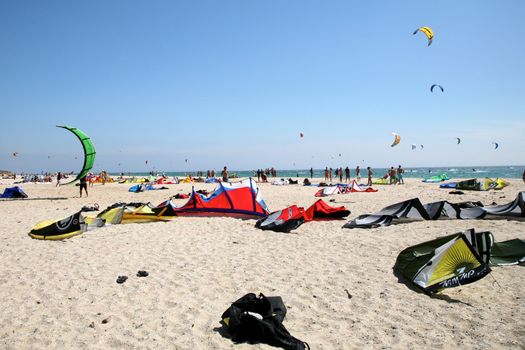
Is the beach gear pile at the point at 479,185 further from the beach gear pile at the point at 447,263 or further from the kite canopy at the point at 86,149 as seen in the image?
the kite canopy at the point at 86,149

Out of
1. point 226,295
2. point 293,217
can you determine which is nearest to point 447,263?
point 226,295

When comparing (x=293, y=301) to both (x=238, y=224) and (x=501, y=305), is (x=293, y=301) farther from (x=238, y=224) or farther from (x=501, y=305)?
(x=238, y=224)

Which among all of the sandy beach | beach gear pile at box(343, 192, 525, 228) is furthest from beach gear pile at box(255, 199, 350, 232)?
beach gear pile at box(343, 192, 525, 228)

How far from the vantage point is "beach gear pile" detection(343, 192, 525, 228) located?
8.86 m

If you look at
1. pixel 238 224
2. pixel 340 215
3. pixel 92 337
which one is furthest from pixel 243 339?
pixel 340 215

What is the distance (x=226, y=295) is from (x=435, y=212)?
22.9 ft

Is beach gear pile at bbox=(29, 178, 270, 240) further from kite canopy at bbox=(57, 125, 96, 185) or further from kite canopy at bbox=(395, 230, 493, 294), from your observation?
kite canopy at bbox=(57, 125, 96, 185)

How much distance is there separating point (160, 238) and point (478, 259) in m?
6.15

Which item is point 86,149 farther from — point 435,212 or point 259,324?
point 259,324

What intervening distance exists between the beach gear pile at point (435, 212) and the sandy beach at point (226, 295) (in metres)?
1.24

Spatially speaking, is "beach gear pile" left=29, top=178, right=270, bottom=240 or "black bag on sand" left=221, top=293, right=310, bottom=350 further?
"beach gear pile" left=29, top=178, right=270, bottom=240

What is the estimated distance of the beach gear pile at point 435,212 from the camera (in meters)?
8.86

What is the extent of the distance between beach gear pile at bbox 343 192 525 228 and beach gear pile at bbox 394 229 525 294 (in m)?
3.69

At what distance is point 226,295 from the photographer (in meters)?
4.50
